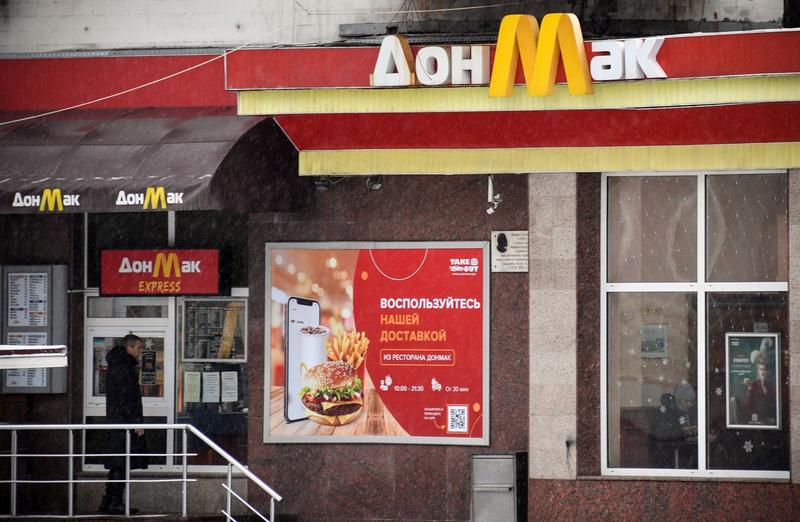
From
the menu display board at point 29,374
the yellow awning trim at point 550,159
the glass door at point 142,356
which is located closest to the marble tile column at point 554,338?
the yellow awning trim at point 550,159

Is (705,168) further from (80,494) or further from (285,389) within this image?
(80,494)

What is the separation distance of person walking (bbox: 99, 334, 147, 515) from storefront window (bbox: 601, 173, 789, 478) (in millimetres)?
5020

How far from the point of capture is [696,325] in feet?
42.7

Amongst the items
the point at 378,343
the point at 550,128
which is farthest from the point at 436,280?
the point at 550,128

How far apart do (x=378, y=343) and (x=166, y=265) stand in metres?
2.56

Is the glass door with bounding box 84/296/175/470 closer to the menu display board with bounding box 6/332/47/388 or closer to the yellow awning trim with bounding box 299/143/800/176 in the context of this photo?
the menu display board with bounding box 6/332/47/388

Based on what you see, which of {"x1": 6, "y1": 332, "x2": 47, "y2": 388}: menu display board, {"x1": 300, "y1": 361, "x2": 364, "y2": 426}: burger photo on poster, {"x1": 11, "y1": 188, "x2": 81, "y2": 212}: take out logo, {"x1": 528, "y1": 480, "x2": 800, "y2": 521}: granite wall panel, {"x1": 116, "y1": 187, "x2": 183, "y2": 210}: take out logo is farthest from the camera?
{"x1": 6, "y1": 332, "x2": 47, "y2": 388}: menu display board

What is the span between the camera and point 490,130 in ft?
40.8

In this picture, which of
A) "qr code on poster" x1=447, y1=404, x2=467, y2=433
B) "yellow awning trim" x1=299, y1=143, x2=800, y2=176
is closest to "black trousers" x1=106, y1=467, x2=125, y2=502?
"qr code on poster" x1=447, y1=404, x2=467, y2=433

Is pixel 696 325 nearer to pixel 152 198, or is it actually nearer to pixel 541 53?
pixel 541 53

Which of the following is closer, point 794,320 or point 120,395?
point 794,320

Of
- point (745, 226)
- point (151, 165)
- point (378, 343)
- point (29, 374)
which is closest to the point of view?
point (151, 165)

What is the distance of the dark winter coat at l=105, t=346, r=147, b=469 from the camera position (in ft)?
42.1

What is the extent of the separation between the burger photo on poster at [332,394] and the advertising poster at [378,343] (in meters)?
0.01
